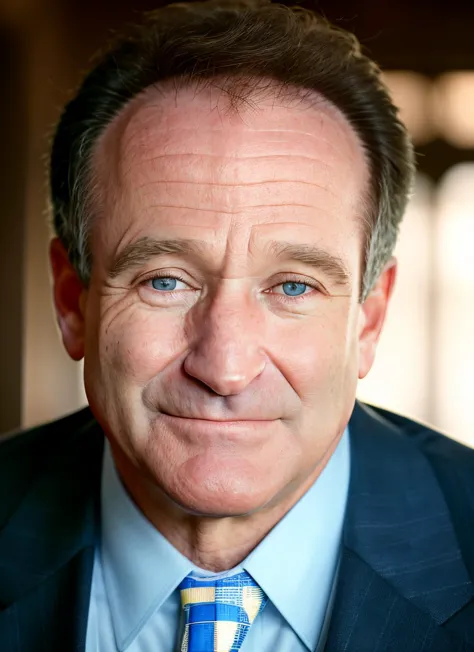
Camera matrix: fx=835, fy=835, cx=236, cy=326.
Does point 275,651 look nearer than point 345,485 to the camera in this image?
Yes

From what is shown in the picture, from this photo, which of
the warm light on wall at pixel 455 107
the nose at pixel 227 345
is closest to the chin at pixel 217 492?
the nose at pixel 227 345

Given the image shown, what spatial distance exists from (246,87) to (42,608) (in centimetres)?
110

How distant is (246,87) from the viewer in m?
1.61

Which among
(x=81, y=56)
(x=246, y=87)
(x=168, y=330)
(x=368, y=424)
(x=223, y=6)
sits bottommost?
(x=368, y=424)

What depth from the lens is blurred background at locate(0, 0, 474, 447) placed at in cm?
539

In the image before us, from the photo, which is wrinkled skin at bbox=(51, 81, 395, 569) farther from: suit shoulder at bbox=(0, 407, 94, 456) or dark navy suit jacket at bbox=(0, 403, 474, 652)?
suit shoulder at bbox=(0, 407, 94, 456)

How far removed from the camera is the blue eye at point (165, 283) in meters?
1.57

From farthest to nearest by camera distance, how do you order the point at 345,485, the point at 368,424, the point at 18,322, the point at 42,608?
1. the point at 18,322
2. the point at 368,424
3. the point at 345,485
4. the point at 42,608

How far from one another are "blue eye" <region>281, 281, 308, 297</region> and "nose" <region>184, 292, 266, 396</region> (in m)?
0.08

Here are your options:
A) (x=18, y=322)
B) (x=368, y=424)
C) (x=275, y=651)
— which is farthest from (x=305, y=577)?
(x=18, y=322)

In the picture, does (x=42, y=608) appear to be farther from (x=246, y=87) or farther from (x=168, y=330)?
(x=246, y=87)

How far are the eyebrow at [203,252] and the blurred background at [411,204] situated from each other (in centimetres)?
380

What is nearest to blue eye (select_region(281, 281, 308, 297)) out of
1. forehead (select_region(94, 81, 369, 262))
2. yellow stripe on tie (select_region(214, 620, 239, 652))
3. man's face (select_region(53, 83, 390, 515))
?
man's face (select_region(53, 83, 390, 515))

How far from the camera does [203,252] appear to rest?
150 centimetres
